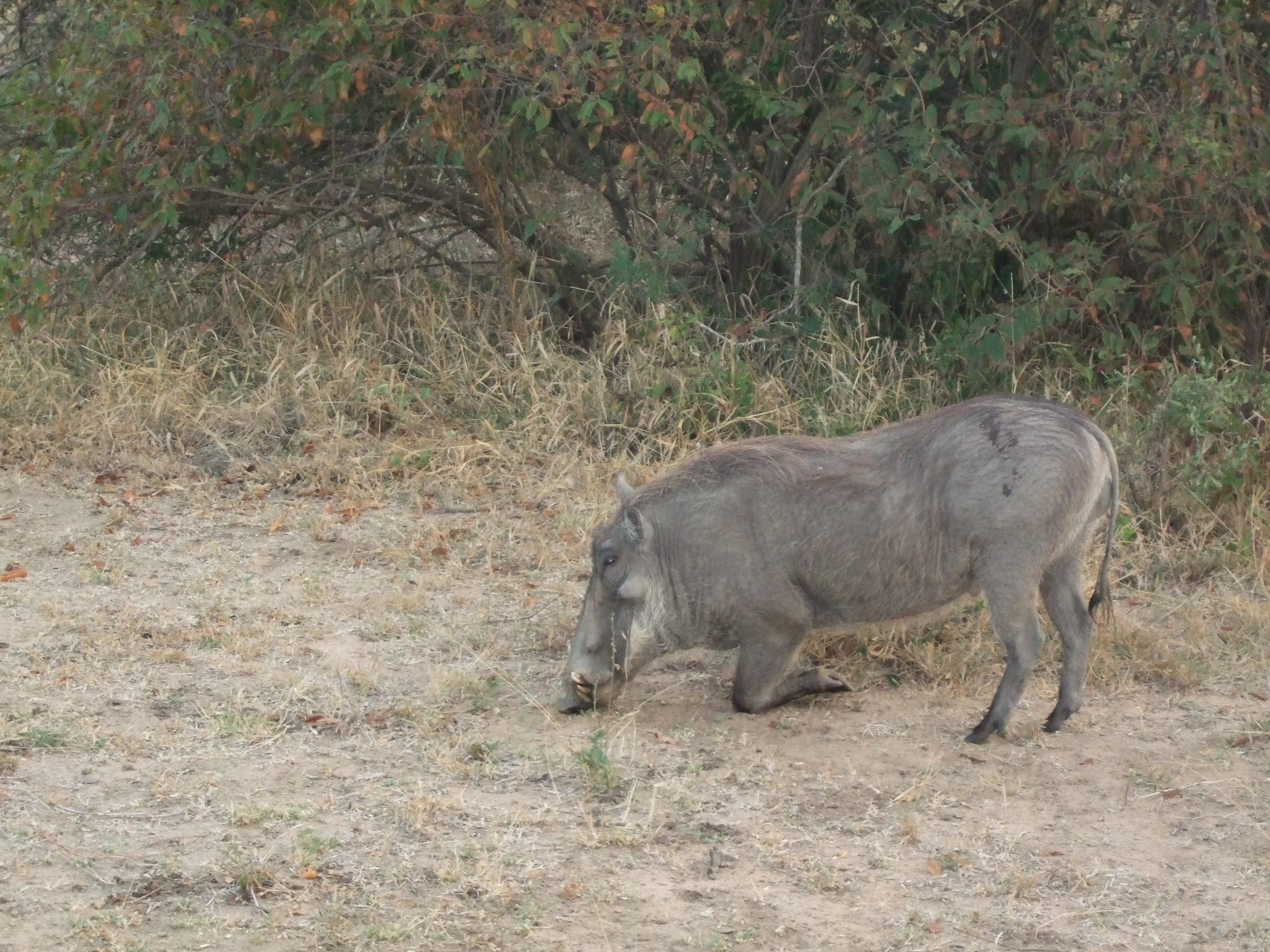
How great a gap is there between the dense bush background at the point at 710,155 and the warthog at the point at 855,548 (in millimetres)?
1683

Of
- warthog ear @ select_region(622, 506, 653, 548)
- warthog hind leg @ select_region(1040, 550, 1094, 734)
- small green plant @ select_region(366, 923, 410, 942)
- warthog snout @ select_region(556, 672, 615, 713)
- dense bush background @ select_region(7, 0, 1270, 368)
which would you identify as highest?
dense bush background @ select_region(7, 0, 1270, 368)

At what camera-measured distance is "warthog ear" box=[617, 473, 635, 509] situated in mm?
4887

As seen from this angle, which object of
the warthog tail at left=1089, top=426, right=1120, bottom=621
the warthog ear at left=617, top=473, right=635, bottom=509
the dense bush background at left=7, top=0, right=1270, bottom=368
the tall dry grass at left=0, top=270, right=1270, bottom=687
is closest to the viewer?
the warthog tail at left=1089, top=426, right=1120, bottom=621

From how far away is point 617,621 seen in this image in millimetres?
4727

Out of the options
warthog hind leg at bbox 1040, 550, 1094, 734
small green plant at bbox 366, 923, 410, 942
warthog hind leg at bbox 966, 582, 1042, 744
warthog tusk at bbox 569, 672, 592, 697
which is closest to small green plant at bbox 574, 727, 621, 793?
warthog tusk at bbox 569, 672, 592, 697

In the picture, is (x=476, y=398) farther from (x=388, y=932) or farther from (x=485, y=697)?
(x=388, y=932)

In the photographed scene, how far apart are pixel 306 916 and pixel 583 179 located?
4572 mm

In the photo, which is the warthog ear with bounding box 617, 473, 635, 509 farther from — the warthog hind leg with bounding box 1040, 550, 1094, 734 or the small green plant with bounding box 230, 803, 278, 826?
the small green plant with bounding box 230, 803, 278, 826

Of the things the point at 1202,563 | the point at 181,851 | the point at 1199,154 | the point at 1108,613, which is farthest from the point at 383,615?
the point at 1199,154

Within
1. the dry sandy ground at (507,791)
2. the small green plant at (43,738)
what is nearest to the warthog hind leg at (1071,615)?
the dry sandy ground at (507,791)

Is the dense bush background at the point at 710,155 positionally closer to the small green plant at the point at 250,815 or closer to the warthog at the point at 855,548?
the warthog at the point at 855,548

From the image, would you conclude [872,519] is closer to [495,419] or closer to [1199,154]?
[1199,154]

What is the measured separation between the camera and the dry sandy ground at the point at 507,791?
3.56 meters

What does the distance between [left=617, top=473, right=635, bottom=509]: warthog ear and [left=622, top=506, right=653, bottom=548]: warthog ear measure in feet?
0.36
